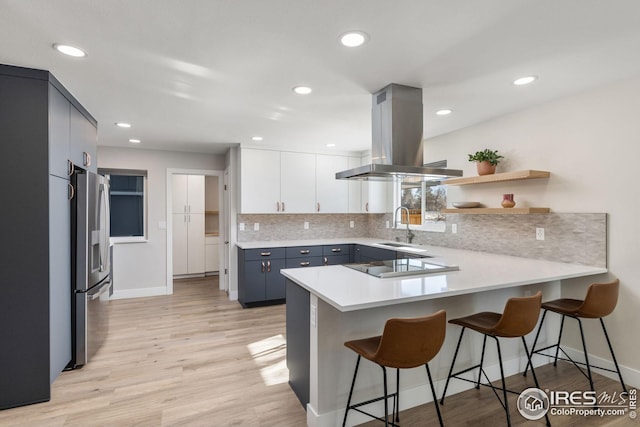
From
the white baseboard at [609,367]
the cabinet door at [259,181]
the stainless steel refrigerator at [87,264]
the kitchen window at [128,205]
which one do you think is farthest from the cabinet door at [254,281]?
the white baseboard at [609,367]

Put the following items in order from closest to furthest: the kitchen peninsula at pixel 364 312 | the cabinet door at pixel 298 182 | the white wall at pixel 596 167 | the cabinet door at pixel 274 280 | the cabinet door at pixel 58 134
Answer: the kitchen peninsula at pixel 364 312 < the cabinet door at pixel 58 134 < the white wall at pixel 596 167 < the cabinet door at pixel 274 280 < the cabinet door at pixel 298 182

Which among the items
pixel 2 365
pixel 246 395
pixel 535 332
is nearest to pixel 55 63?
pixel 2 365

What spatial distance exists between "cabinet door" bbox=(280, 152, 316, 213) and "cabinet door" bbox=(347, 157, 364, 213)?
651 millimetres

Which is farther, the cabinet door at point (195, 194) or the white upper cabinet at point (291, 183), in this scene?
the cabinet door at point (195, 194)

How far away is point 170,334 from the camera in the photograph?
11.9ft

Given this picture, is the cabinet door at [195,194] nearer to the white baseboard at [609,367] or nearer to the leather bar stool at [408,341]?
the leather bar stool at [408,341]

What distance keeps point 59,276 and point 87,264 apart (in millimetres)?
293

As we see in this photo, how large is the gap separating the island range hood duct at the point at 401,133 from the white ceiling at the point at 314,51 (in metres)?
0.12

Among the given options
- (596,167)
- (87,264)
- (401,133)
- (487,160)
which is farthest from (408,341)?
(87,264)

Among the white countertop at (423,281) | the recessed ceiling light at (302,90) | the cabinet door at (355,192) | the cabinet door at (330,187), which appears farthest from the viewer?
the cabinet door at (355,192)

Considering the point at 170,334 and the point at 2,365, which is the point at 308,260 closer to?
the point at 170,334

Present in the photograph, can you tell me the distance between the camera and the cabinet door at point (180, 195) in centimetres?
643

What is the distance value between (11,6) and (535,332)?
4091 millimetres

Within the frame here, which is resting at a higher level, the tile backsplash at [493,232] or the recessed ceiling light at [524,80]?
the recessed ceiling light at [524,80]
